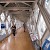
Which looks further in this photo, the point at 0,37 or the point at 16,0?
the point at 0,37

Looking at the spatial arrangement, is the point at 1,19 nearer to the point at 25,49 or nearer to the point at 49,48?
the point at 25,49

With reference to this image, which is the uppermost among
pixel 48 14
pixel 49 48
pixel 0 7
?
pixel 0 7

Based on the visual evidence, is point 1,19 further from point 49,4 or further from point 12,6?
point 49,4

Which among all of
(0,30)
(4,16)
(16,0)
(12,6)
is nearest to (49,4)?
(16,0)

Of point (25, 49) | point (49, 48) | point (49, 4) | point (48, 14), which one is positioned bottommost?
point (25, 49)

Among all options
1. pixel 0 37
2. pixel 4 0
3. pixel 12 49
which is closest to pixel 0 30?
pixel 0 37

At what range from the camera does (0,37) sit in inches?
391

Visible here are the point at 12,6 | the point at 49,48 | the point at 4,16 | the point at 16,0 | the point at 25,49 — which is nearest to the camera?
the point at 49,48

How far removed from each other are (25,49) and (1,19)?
3.94 m

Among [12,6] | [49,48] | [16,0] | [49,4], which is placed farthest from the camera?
[12,6]

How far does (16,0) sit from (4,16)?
15.0ft

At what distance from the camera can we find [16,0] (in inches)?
266

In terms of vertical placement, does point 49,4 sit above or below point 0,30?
above

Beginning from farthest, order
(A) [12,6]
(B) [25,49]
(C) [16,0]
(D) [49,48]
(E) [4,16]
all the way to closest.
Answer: (E) [4,16]
(A) [12,6]
(B) [25,49]
(C) [16,0]
(D) [49,48]
